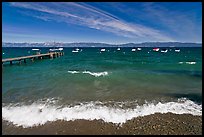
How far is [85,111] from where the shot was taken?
12625 millimetres

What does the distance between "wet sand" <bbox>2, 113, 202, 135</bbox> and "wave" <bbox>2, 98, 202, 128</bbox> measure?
522 mm

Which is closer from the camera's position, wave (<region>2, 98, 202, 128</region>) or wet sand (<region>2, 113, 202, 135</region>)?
wet sand (<region>2, 113, 202, 135</region>)

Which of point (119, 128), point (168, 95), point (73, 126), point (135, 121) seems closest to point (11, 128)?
point (73, 126)

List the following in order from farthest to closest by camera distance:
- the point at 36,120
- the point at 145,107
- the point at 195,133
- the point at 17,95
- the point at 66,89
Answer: the point at 66,89 → the point at 17,95 → the point at 145,107 → the point at 36,120 → the point at 195,133

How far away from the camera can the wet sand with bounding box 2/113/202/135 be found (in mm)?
9594

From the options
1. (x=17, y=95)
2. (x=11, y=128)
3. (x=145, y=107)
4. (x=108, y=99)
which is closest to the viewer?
(x=11, y=128)

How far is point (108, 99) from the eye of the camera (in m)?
15.5

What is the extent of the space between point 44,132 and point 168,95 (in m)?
11.0

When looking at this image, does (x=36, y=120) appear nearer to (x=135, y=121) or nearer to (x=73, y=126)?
(x=73, y=126)

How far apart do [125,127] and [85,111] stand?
346 cm

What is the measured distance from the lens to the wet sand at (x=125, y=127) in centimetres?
959

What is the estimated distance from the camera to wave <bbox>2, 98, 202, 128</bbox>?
11.3m

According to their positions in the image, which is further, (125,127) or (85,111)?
(85,111)

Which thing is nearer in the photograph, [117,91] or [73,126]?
[73,126]
